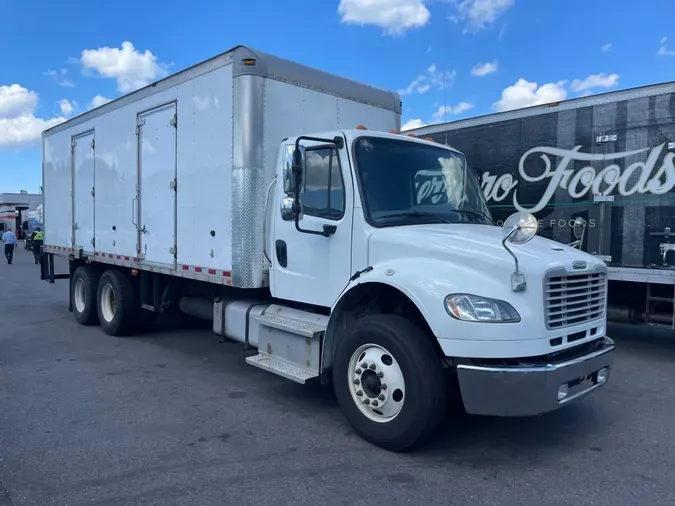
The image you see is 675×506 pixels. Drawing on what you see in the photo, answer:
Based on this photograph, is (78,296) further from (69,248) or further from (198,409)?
(198,409)

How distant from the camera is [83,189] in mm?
9781

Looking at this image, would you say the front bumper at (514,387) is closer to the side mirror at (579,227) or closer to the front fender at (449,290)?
the front fender at (449,290)

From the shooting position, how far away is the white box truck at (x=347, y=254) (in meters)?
3.93

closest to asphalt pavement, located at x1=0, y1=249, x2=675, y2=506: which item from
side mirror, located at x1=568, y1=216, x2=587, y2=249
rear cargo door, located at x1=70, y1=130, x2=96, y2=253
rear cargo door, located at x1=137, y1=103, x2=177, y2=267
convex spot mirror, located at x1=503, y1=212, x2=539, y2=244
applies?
rear cargo door, located at x1=137, y1=103, x2=177, y2=267

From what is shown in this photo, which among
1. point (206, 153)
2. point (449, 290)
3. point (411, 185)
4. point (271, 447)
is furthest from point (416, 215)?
point (206, 153)

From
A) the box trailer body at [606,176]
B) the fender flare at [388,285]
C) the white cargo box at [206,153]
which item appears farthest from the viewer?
the box trailer body at [606,176]

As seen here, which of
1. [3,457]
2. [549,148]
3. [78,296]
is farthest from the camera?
[78,296]

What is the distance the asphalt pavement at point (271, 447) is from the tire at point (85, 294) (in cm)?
253

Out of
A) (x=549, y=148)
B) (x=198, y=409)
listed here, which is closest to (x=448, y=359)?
(x=198, y=409)

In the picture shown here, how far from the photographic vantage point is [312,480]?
153 inches

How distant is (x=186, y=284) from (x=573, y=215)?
579 cm

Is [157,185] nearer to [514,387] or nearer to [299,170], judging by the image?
[299,170]

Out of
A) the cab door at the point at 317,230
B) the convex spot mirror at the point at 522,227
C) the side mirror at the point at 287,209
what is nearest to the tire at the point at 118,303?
the cab door at the point at 317,230

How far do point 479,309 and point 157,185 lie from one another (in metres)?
5.16
